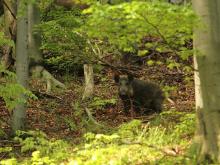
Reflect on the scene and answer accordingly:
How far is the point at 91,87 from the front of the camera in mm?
15008

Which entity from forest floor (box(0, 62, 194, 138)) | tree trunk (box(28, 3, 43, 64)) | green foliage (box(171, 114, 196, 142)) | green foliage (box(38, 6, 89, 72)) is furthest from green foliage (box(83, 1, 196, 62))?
tree trunk (box(28, 3, 43, 64))

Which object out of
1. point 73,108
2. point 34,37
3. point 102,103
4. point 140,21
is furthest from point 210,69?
point 34,37

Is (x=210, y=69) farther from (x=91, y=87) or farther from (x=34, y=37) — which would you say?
(x=34, y=37)

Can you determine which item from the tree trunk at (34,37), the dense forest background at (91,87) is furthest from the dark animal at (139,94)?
the tree trunk at (34,37)

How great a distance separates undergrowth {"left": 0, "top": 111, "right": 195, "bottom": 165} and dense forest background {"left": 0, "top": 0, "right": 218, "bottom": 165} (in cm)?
2

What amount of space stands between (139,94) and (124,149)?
5.40m

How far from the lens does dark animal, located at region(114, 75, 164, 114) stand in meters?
12.6

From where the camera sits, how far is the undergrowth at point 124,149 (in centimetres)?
660

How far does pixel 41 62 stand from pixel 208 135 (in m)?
12.9

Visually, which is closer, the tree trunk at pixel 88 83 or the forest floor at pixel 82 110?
the forest floor at pixel 82 110

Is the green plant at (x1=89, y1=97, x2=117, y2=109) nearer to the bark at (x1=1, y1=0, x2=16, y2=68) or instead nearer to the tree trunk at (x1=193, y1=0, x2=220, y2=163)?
the bark at (x1=1, y1=0, x2=16, y2=68)

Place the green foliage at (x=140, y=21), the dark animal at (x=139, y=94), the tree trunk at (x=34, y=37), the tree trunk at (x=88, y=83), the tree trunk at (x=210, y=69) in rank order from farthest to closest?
the tree trunk at (x=34, y=37), the tree trunk at (x=88, y=83), the dark animal at (x=139, y=94), the tree trunk at (x=210, y=69), the green foliage at (x=140, y=21)

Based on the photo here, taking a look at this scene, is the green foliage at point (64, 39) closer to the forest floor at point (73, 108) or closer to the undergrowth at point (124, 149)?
the forest floor at point (73, 108)

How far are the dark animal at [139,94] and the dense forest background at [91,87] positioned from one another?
35 centimetres
